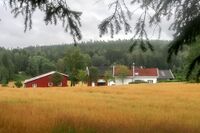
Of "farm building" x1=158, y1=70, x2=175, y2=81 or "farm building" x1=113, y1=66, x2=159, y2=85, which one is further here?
"farm building" x1=158, y1=70, x2=175, y2=81

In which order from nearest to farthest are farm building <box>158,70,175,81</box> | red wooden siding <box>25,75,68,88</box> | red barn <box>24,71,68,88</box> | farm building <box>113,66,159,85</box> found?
red barn <box>24,71,68,88</box> → red wooden siding <box>25,75,68,88</box> → farm building <box>113,66,159,85</box> → farm building <box>158,70,175,81</box>

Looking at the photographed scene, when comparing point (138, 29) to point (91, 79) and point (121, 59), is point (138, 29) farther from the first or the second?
point (121, 59)

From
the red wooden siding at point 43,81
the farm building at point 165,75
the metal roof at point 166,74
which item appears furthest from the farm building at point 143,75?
the red wooden siding at point 43,81

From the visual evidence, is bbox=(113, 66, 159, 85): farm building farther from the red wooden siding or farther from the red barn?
the red barn

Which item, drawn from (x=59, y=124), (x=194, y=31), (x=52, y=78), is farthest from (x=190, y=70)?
(x=52, y=78)

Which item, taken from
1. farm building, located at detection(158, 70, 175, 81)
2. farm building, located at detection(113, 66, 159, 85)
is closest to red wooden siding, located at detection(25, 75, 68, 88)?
farm building, located at detection(113, 66, 159, 85)

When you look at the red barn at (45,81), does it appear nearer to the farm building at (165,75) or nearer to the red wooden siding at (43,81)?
the red wooden siding at (43,81)

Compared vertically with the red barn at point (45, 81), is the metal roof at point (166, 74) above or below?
above

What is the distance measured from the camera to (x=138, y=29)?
10227 millimetres

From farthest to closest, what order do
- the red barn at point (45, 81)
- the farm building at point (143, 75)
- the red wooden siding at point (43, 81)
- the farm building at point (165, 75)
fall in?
the farm building at point (165, 75), the farm building at point (143, 75), the red wooden siding at point (43, 81), the red barn at point (45, 81)

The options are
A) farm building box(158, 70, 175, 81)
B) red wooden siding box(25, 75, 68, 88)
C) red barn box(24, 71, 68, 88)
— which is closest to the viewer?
red barn box(24, 71, 68, 88)

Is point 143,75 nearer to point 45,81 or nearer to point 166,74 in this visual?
point 166,74

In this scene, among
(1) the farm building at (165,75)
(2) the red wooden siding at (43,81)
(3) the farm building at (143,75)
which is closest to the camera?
(2) the red wooden siding at (43,81)

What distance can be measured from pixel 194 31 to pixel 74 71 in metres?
84.6
